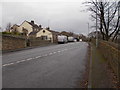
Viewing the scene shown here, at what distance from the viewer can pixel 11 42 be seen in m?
26.7

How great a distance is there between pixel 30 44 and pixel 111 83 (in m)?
29.5

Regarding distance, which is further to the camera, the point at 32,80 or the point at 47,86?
the point at 32,80

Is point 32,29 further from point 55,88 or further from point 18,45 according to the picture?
point 55,88

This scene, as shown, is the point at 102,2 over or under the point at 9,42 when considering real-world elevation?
over

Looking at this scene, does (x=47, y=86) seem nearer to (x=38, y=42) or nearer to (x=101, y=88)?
(x=101, y=88)

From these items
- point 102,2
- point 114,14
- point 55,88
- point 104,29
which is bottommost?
point 55,88

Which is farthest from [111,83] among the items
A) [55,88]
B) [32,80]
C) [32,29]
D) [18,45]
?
[32,29]

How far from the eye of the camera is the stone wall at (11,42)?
24.9 m

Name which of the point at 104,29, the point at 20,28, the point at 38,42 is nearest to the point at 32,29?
the point at 20,28

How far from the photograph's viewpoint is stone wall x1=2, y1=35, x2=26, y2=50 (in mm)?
24922

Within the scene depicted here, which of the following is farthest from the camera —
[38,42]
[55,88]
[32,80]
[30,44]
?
[38,42]

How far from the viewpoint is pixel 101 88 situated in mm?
5605

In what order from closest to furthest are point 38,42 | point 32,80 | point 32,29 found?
1. point 32,80
2. point 38,42
3. point 32,29

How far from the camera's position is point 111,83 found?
629 cm
